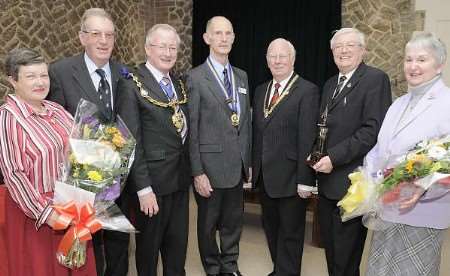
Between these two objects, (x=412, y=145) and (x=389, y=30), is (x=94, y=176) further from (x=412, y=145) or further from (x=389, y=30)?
(x=389, y=30)

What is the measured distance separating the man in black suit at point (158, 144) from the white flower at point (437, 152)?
132 centimetres

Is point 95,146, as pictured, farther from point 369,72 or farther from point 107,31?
point 369,72

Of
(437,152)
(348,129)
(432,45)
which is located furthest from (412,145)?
(348,129)

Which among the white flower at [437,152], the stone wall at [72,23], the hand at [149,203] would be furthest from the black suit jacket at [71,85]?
the stone wall at [72,23]

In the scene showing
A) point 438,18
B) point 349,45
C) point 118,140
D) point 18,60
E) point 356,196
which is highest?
point 438,18

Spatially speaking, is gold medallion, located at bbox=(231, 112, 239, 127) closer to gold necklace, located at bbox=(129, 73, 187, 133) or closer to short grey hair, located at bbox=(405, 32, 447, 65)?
gold necklace, located at bbox=(129, 73, 187, 133)

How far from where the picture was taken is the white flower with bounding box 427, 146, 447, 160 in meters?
1.72

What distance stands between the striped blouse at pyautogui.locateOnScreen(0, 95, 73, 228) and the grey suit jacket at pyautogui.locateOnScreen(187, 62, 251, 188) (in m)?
0.97

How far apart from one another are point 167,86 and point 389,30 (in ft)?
14.2

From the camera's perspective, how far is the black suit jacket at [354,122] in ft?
7.84

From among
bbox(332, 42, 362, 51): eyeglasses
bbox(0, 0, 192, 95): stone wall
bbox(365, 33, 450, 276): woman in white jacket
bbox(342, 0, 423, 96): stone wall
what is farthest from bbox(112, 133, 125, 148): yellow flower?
bbox(342, 0, 423, 96): stone wall

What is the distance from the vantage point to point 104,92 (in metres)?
2.44

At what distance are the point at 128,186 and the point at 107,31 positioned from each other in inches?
34.5

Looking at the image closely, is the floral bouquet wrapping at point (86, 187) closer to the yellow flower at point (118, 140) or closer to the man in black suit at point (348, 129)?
the yellow flower at point (118, 140)
